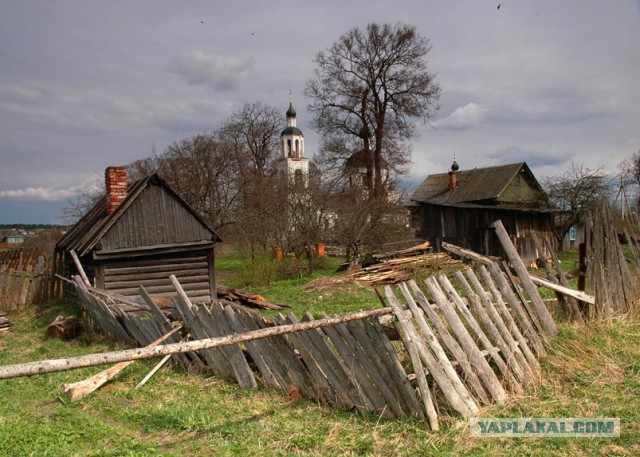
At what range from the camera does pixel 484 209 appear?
2334cm

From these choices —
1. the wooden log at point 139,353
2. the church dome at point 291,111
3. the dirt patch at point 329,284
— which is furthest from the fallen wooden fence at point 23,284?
the church dome at point 291,111

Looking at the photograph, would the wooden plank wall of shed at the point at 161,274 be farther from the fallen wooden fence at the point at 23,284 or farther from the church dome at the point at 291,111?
the church dome at the point at 291,111

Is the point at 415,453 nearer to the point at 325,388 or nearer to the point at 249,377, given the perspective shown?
the point at 325,388

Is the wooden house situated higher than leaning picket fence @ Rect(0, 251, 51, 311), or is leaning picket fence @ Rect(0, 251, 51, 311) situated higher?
the wooden house

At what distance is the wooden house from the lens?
23531 millimetres

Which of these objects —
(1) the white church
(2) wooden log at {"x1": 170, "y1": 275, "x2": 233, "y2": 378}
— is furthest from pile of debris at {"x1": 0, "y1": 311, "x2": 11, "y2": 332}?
(1) the white church

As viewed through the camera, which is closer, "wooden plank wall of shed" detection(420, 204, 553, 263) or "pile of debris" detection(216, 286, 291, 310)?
"pile of debris" detection(216, 286, 291, 310)

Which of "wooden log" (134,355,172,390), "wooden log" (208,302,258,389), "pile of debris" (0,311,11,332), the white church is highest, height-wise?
the white church

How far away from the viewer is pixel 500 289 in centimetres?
546

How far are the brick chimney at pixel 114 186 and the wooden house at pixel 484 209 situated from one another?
601 inches

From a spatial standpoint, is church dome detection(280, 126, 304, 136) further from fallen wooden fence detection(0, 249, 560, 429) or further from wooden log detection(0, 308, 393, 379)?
wooden log detection(0, 308, 393, 379)

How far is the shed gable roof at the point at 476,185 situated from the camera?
30.3m

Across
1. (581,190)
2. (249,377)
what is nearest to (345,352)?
(249,377)

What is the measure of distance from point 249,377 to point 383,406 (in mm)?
1869
